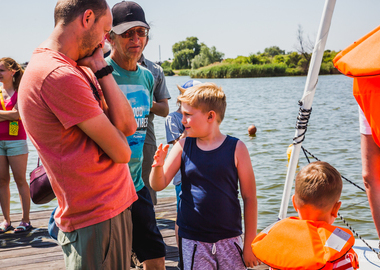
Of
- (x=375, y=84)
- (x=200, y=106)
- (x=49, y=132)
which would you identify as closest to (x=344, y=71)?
(x=375, y=84)

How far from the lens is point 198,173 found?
211cm

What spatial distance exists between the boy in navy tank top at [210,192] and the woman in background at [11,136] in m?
2.77

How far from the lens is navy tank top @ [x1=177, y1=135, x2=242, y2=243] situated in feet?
6.83

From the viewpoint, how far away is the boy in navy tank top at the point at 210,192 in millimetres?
2084

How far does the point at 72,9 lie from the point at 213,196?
46.6 inches

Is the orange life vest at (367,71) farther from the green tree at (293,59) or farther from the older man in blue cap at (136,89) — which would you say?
the green tree at (293,59)

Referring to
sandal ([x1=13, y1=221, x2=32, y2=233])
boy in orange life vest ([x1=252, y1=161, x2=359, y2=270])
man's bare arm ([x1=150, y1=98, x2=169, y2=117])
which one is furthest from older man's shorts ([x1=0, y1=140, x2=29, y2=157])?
boy in orange life vest ([x1=252, y1=161, x2=359, y2=270])

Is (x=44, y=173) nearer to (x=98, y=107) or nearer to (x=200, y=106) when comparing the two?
(x=98, y=107)

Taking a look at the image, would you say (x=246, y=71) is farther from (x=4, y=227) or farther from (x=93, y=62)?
(x=93, y=62)

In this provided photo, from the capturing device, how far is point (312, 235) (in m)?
1.62

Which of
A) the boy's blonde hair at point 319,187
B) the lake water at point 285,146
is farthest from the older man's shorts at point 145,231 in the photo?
the lake water at point 285,146

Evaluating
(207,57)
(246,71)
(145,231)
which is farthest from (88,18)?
(207,57)

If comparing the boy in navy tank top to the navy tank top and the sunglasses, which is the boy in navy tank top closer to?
the navy tank top

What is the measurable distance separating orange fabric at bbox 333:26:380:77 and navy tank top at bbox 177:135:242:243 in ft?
2.39
